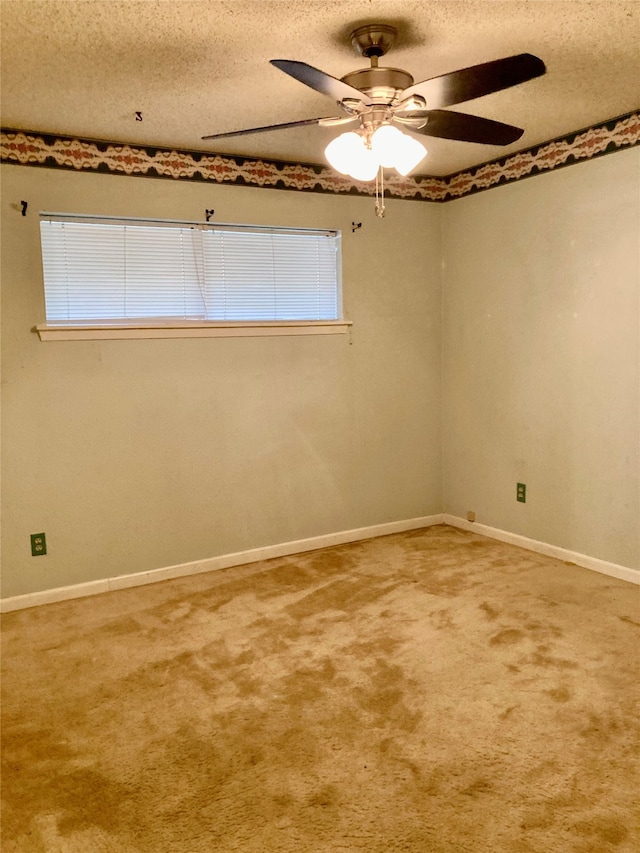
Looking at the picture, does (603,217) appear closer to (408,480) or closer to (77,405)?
(408,480)

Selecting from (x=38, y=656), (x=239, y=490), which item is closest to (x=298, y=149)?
(x=239, y=490)

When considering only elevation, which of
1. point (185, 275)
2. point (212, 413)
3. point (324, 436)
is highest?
point (185, 275)

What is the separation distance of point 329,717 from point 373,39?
7.88ft

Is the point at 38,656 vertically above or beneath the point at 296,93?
beneath

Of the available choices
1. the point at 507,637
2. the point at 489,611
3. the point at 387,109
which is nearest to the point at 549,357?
the point at 489,611

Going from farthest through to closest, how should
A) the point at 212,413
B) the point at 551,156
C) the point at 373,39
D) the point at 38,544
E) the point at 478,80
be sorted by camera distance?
the point at 212,413 < the point at 551,156 < the point at 38,544 < the point at 373,39 < the point at 478,80

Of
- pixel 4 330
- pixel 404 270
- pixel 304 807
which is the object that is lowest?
pixel 304 807

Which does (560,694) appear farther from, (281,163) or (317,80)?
(281,163)

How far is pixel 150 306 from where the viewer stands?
12.1 ft

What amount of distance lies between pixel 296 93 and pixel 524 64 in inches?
52.5

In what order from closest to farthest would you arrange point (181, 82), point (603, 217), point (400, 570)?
point (181, 82) < point (603, 217) < point (400, 570)

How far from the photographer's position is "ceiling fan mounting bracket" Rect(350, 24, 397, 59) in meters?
2.24

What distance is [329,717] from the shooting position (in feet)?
7.71

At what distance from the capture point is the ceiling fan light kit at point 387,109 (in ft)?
6.51
